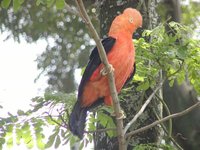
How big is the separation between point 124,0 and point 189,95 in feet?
4.73

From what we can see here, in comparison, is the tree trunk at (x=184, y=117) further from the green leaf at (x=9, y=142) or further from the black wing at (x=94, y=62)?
the black wing at (x=94, y=62)

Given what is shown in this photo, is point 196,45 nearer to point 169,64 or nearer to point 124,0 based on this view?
point 169,64

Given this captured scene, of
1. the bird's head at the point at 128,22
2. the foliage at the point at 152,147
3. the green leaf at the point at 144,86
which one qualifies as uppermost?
the bird's head at the point at 128,22

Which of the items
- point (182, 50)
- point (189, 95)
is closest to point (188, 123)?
point (189, 95)

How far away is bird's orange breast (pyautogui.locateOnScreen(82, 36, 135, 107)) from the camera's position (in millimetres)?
2619

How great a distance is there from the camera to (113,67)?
260 centimetres

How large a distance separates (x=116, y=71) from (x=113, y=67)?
0.03 meters

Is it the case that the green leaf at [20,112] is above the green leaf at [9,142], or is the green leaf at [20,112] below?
above

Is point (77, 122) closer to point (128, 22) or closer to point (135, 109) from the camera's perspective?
point (128, 22)

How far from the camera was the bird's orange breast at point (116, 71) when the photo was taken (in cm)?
262

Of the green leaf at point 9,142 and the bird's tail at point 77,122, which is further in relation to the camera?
the green leaf at point 9,142

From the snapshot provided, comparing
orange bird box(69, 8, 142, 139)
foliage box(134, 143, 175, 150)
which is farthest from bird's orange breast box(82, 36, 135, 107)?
foliage box(134, 143, 175, 150)

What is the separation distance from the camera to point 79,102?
272 cm

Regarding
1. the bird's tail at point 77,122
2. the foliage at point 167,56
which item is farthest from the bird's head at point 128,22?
the bird's tail at point 77,122
